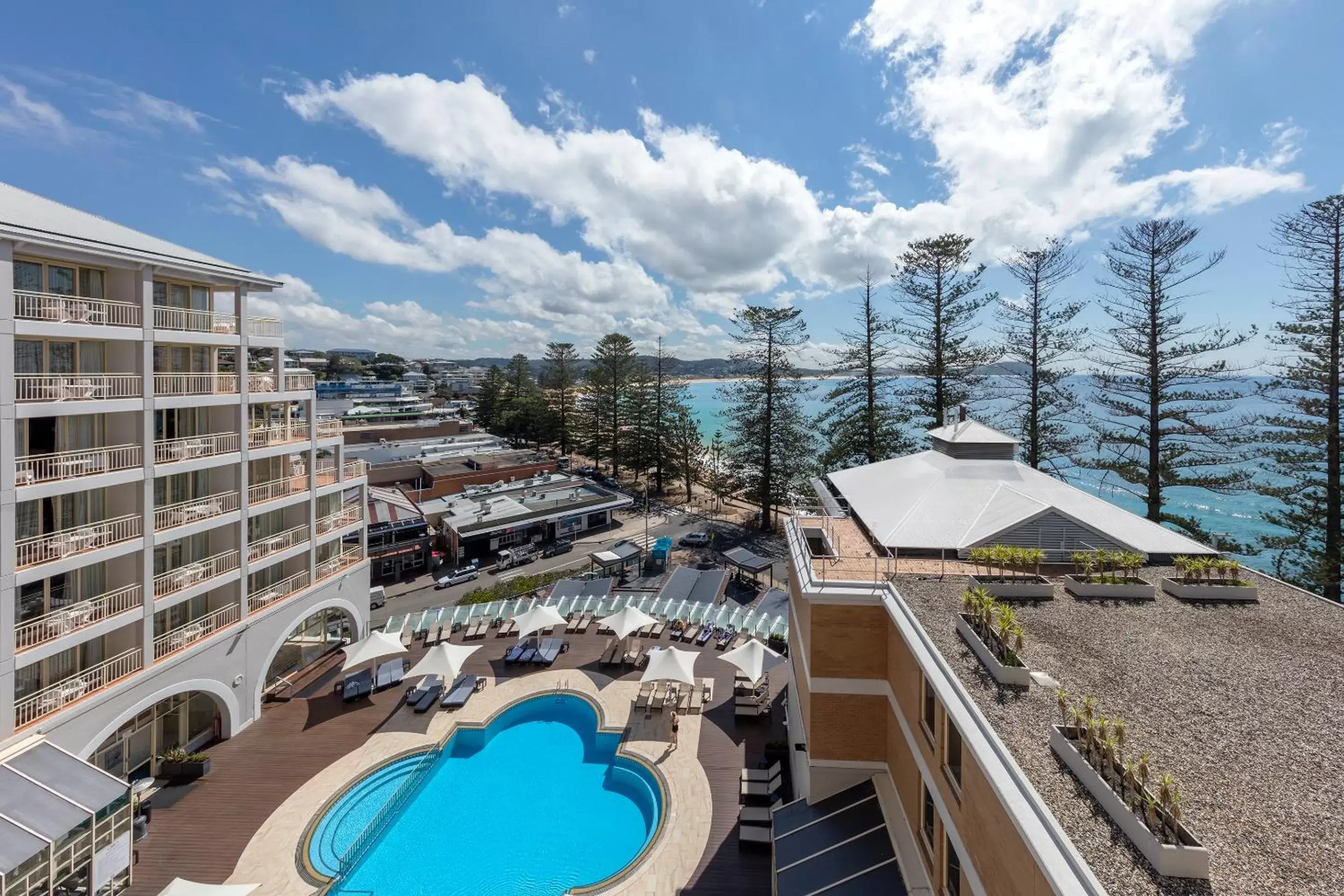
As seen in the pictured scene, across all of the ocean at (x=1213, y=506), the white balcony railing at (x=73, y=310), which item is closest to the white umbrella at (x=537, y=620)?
the white balcony railing at (x=73, y=310)

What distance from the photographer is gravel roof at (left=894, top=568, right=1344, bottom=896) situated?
4043 mm

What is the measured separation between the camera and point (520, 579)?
26.6 meters

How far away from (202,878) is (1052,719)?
14138mm

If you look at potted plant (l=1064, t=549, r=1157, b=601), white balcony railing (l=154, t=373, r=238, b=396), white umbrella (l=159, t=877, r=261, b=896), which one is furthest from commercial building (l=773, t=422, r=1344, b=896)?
white balcony railing (l=154, t=373, r=238, b=396)

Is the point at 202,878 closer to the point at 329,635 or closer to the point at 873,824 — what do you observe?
the point at 329,635

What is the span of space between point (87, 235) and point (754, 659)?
18.2m

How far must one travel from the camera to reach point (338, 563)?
58.0 ft

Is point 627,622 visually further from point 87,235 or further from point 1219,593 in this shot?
point 87,235

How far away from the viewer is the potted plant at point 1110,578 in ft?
29.4

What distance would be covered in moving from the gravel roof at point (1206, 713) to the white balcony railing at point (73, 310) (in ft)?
55.7

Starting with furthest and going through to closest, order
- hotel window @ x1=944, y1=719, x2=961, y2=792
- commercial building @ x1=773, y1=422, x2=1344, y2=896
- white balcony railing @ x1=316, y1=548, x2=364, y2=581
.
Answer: white balcony railing @ x1=316, y1=548, x2=364, y2=581 < hotel window @ x1=944, y1=719, x2=961, y2=792 < commercial building @ x1=773, y1=422, x2=1344, y2=896

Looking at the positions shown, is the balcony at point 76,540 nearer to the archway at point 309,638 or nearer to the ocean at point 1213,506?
the archway at point 309,638

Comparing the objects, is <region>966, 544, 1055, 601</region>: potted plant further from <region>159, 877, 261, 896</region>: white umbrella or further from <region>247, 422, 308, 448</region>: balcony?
<region>247, 422, 308, 448</region>: balcony

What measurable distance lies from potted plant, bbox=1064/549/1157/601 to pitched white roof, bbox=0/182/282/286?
766 inches
